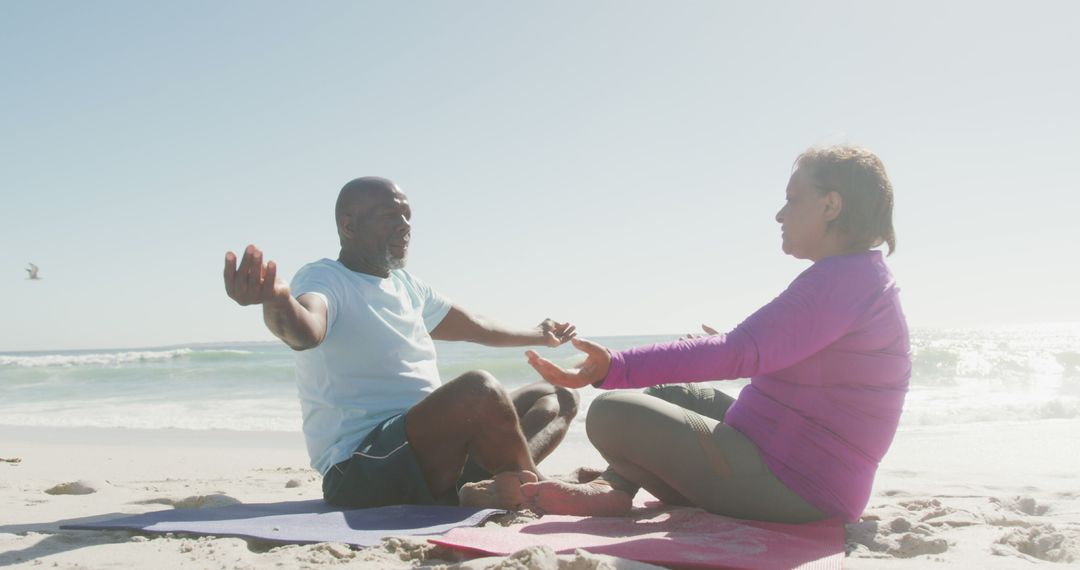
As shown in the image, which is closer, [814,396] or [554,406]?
[814,396]

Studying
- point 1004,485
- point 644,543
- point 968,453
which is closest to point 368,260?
point 644,543

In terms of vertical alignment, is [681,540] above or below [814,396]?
below

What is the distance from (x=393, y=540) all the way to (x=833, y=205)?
1917mm

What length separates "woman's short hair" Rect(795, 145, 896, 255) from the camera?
2766mm

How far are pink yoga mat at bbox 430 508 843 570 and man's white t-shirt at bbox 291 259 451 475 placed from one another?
0.93 meters

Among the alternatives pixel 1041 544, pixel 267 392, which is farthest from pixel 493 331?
pixel 267 392

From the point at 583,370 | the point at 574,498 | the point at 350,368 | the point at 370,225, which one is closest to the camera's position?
the point at 583,370

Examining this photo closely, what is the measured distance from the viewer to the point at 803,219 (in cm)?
284

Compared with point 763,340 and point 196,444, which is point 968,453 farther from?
point 196,444

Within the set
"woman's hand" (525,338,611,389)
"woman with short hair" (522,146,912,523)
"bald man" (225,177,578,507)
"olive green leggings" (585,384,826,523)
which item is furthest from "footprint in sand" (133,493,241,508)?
"woman's hand" (525,338,611,389)

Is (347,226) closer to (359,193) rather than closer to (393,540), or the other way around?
(359,193)

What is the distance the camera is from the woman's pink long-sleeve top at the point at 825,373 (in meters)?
2.52

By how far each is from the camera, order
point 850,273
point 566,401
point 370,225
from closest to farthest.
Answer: point 850,273 < point 370,225 < point 566,401

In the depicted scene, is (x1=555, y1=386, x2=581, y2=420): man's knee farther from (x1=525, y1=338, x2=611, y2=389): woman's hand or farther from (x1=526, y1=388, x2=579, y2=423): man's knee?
(x1=525, y1=338, x2=611, y2=389): woman's hand
